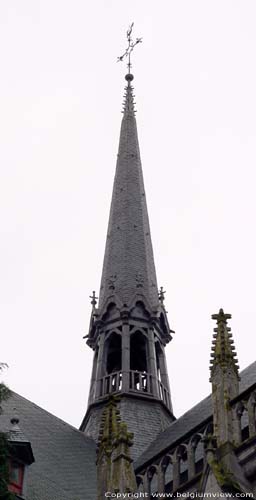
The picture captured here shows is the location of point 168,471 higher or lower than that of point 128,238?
lower

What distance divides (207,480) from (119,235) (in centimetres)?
1778

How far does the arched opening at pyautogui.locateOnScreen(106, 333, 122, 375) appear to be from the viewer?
1064 inches

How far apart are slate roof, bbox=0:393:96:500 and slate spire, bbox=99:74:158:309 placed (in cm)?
492

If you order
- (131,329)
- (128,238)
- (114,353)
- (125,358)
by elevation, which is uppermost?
(128,238)

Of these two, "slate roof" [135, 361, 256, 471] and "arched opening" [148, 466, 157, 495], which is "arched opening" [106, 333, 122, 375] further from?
"arched opening" [148, 466, 157, 495]

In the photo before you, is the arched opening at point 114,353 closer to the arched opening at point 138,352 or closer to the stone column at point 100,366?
the stone column at point 100,366

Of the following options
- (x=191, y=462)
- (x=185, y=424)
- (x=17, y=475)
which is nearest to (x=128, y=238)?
(x=185, y=424)

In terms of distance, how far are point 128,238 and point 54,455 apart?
9503mm

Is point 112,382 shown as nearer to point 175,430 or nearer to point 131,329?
point 131,329

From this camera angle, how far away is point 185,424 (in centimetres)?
2153

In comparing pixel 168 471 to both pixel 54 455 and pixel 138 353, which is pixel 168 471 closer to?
pixel 54 455

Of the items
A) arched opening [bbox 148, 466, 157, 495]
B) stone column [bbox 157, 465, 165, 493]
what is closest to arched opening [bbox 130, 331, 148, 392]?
arched opening [bbox 148, 466, 157, 495]

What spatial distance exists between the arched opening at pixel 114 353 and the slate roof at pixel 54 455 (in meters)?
2.96

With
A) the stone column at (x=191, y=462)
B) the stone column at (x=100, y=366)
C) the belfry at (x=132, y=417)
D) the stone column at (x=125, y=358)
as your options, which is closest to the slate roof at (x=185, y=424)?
the belfry at (x=132, y=417)
